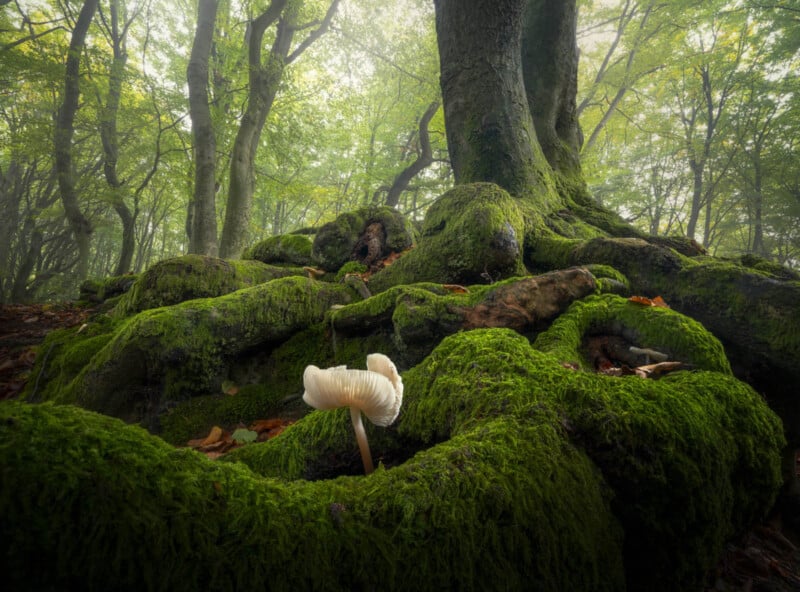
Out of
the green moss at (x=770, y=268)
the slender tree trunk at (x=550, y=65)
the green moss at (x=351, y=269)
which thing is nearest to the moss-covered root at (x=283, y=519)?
the green moss at (x=351, y=269)

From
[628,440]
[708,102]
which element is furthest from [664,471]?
[708,102]

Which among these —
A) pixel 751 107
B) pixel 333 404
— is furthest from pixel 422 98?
pixel 333 404

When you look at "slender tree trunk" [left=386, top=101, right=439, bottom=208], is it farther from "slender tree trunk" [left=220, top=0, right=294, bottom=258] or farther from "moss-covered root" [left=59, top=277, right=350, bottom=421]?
"moss-covered root" [left=59, top=277, right=350, bottom=421]

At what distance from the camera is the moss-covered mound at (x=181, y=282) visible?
338 centimetres

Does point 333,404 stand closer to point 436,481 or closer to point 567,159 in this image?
point 436,481

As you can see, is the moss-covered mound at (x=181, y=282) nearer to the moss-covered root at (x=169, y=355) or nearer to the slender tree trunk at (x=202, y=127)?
the moss-covered root at (x=169, y=355)

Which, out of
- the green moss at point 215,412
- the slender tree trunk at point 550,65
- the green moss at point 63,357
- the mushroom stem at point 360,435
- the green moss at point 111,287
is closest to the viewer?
the mushroom stem at point 360,435

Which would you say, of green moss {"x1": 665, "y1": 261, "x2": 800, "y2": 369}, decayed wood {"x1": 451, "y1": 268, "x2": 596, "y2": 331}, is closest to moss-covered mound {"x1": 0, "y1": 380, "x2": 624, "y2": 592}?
decayed wood {"x1": 451, "y1": 268, "x2": 596, "y2": 331}

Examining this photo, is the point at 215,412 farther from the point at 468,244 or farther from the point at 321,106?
the point at 321,106

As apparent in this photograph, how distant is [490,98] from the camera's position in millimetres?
4984

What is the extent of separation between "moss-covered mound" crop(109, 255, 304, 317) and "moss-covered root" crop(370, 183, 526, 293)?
1.60m

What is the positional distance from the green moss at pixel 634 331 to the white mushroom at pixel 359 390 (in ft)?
3.63

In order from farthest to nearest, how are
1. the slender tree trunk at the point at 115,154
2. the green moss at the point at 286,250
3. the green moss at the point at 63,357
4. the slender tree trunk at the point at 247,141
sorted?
the slender tree trunk at the point at 115,154
the slender tree trunk at the point at 247,141
the green moss at the point at 286,250
the green moss at the point at 63,357

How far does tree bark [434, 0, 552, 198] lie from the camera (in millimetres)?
4906
